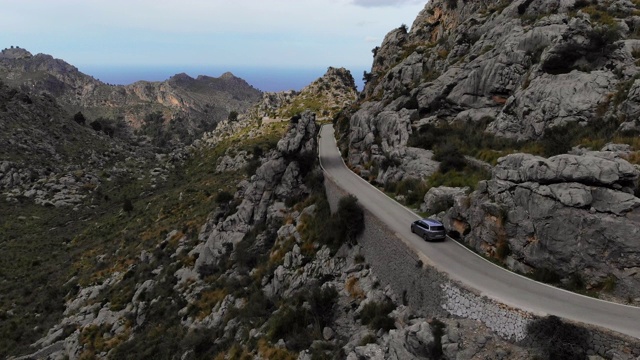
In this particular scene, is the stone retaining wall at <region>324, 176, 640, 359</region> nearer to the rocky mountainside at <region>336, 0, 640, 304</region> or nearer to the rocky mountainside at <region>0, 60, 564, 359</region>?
the rocky mountainside at <region>0, 60, 564, 359</region>

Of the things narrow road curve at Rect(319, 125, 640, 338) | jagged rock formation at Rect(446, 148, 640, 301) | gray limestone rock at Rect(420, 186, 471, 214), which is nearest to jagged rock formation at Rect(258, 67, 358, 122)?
gray limestone rock at Rect(420, 186, 471, 214)

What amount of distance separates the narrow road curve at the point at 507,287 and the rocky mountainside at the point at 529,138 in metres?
0.92

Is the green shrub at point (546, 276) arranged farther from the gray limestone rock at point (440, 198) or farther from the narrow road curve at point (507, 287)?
the gray limestone rock at point (440, 198)

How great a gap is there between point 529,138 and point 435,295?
65.5 ft

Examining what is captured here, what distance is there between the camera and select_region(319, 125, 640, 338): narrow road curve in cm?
1512

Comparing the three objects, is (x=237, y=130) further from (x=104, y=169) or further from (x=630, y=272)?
(x=630, y=272)

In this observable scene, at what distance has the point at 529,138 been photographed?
32.5 metres

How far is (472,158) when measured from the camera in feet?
111

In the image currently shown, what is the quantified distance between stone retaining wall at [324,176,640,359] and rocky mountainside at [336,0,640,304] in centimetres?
377

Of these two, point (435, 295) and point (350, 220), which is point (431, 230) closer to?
point (435, 295)

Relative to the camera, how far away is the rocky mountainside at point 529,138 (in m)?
18.2

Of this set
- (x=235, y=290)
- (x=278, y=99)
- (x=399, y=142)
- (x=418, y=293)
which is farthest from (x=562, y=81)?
(x=278, y=99)

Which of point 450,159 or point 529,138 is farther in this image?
point 450,159

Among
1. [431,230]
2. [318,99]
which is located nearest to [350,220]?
[431,230]
